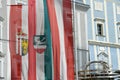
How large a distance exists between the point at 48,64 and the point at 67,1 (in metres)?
2.35

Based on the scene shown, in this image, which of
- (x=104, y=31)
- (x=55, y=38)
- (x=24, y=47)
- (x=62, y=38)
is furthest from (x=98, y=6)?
(x=24, y=47)

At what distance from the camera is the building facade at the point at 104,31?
34781 mm

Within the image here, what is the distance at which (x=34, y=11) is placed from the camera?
12.4m

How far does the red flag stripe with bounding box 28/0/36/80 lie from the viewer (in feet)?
39.0

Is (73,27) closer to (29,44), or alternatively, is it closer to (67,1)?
(67,1)

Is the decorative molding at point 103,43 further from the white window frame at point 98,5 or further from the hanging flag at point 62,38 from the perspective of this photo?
the hanging flag at point 62,38

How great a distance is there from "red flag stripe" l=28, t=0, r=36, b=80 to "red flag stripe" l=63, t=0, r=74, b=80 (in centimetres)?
110

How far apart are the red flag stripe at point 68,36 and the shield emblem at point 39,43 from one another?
2.67ft

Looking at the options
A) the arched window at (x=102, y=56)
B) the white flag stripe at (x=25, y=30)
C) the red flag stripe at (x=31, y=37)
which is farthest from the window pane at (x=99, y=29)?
the white flag stripe at (x=25, y=30)

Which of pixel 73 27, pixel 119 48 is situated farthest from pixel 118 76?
pixel 119 48

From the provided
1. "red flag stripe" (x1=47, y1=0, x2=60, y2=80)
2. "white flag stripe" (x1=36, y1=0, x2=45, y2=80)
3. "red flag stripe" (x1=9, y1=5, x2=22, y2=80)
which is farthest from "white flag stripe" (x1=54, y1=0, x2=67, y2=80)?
"red flag stripe" (x1=9, y1=5, x2=22, y2=80)

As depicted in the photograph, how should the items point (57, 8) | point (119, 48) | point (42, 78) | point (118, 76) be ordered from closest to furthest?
1. point (42, 78)
2. point (57, 8)
3. point (118, 76)
4. point (119, 48)

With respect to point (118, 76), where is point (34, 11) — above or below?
above

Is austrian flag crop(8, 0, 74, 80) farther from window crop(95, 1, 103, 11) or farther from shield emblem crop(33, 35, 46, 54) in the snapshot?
window crop(95, 1, 103, 11)
